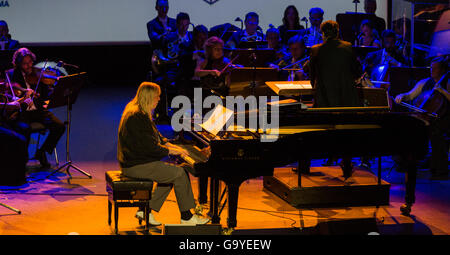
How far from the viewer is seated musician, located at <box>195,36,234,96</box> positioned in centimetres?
776

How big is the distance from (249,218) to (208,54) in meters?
2.96

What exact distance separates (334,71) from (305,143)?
1.20 m

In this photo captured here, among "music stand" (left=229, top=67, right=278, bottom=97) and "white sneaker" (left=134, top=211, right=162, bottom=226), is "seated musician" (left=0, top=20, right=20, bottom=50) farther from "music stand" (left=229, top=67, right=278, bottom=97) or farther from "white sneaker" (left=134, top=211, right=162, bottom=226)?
"white sneaker" (left=134, top=211, right=162, bottom=226)

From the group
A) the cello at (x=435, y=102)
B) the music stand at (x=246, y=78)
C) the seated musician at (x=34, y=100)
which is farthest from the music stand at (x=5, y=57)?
the cello at (x=435, y=102)

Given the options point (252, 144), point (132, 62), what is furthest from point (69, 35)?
point (252, 144)

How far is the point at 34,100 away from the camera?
7277 mm

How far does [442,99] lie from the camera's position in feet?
23.8

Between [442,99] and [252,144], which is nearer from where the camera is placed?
[252,144]

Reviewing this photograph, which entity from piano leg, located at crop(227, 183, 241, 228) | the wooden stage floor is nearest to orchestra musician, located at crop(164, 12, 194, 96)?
the wooden stage floor

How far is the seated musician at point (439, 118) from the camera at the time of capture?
7.05 meters

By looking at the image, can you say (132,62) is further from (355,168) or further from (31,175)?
(355,168)

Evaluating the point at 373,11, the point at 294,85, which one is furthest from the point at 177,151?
the point at 373,11

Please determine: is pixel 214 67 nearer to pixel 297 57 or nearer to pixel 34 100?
pixel 297 57

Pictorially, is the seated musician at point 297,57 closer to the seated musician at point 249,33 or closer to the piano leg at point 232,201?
the seated musician at point 249,33
